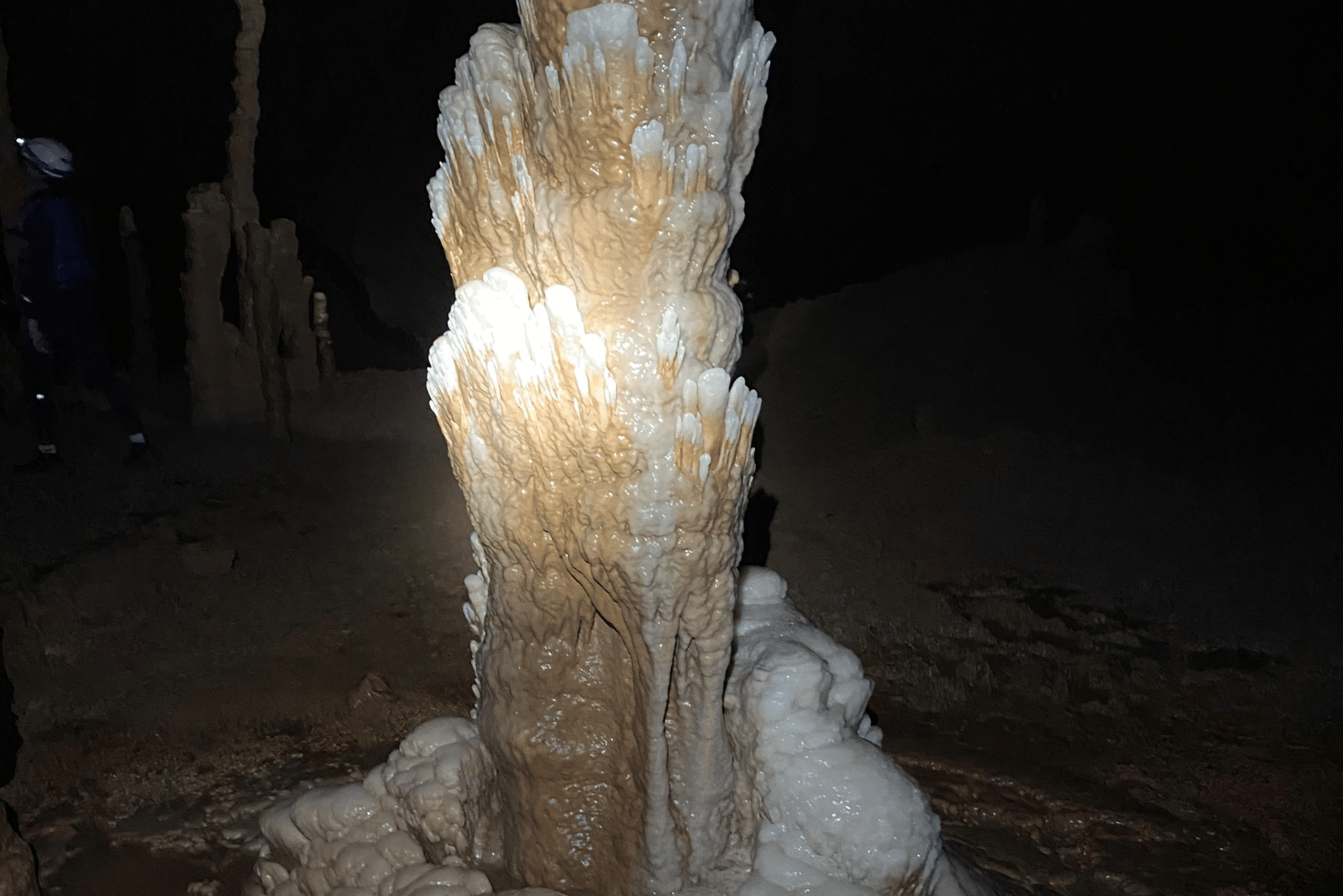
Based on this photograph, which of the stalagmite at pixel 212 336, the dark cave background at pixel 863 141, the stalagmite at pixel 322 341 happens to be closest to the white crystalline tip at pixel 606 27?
the stalagmite at pixel 212 336

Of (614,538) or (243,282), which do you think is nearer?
(614,538)

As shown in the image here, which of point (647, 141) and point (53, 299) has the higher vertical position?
point (53, 299)

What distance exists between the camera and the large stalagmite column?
231 centimetres

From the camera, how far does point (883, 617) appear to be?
19.3 ft

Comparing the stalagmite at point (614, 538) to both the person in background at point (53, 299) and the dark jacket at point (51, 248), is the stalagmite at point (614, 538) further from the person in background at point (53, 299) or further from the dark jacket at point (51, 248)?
the dark jacket at point (51, 248)

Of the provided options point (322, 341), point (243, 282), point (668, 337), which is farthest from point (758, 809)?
point (322, 341)

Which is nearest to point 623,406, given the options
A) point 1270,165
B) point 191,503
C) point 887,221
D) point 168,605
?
point 168,605

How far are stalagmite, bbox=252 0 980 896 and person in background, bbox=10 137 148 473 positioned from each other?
209 inches

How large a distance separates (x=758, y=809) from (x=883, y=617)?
10.5 feet

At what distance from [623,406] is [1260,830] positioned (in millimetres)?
3672

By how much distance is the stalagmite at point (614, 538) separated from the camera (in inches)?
91.9

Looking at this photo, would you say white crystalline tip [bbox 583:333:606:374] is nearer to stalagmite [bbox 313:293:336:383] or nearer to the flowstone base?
the flowstone base

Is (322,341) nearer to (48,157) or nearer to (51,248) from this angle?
(51,248)

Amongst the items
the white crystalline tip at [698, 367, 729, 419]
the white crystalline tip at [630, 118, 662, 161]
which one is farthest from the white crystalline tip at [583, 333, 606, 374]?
the white crystalline tip at [630, 118, 662, 161]
